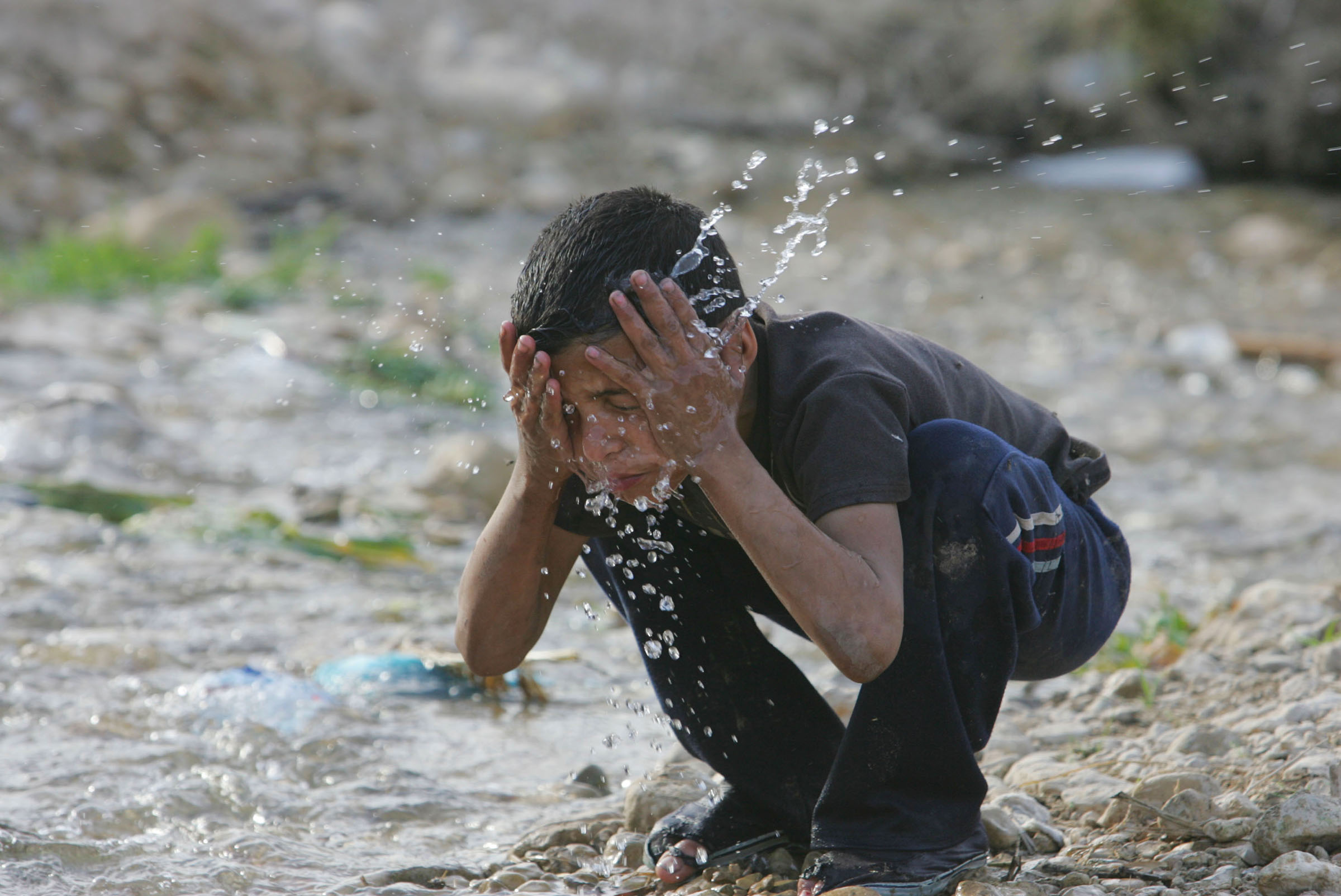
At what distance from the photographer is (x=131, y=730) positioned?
2.77 meters

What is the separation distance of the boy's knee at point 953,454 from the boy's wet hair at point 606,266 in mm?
324

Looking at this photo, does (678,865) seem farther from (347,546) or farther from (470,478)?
(470,478)

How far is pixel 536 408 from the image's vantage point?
5.85ft

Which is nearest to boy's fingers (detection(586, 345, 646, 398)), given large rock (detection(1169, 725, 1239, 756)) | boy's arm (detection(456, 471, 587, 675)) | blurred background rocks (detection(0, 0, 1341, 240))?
boy's arm (detection(456, 471, 587, 675))

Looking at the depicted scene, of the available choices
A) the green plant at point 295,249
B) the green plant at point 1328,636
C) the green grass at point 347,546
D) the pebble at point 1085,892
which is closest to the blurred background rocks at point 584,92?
the green plant at point 295,249

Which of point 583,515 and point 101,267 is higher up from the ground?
point 101,267

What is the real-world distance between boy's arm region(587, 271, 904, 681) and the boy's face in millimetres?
39

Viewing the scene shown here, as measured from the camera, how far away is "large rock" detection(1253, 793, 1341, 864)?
1.92m

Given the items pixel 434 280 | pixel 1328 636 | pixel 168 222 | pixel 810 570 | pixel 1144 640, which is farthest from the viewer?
pixel 168 222

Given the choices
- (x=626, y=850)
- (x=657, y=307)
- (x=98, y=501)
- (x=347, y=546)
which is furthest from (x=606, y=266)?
(x=98, y=501)

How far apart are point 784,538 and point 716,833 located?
0.70 meters

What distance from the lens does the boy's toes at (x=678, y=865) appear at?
6.81ft

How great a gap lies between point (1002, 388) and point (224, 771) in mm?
1664

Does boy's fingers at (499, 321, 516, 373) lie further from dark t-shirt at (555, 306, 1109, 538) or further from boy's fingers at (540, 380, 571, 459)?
dark t-shirt at (555, 306, 1109, 538)
